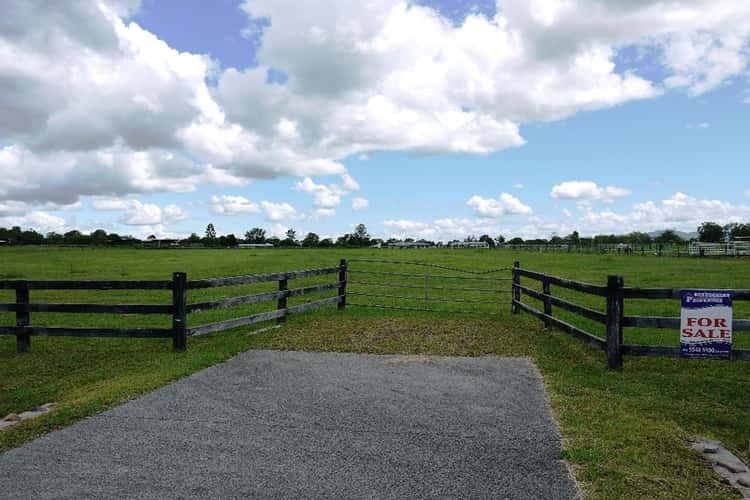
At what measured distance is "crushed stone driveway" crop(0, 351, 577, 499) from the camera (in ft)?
13.4

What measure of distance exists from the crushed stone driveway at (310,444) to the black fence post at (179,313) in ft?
7.25

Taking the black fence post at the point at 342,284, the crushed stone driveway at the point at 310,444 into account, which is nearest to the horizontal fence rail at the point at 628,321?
the crushed stone driveway at the point at 310,444

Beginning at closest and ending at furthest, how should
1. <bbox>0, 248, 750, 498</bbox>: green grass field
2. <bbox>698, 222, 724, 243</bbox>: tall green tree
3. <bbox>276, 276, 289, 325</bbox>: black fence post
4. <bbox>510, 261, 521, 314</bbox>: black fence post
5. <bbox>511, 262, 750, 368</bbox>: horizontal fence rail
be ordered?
1. <bbox>0, 248, 750, 498</bbox>: green grass field
2. <bbox>511, 262, 750, 368</bbox>: horizontal fence rail
3. <bbox>276, 276, 289, 325</bbox>: black fence post
4. <bbox>510, 261, 521, 314</bbox>: black fence post
5. <bbox>698, 222, 724, 243</bbox>: tall green tree

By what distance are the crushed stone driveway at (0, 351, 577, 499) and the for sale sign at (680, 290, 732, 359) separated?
7.12 feet

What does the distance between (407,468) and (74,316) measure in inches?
530

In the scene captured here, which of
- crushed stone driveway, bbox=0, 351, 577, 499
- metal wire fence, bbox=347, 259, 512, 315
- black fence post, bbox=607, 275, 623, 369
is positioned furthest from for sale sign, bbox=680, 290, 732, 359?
metal wire fence, bbox=347, 259, 512, 315

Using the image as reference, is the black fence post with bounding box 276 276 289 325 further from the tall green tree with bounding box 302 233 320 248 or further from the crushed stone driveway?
the tall green tree with bounding box 302 233 320 248

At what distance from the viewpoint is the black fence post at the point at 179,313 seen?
9.36 metres

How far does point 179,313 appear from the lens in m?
9.45

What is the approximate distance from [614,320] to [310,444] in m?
5.27

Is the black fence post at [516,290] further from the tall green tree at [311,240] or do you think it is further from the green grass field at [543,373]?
the tall green tree at [311,240]

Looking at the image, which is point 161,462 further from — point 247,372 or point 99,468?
point 247,372

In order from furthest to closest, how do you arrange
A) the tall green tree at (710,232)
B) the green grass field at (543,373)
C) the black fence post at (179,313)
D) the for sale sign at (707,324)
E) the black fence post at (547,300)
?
the tall green tree at (710,232) < the black fence post at (547,300) < the black fence post at (179,313) < the for sale sign at (707,324) < the green grass field at (543,373)

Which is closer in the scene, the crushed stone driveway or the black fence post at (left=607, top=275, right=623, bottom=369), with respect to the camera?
the crushed stone driveway
